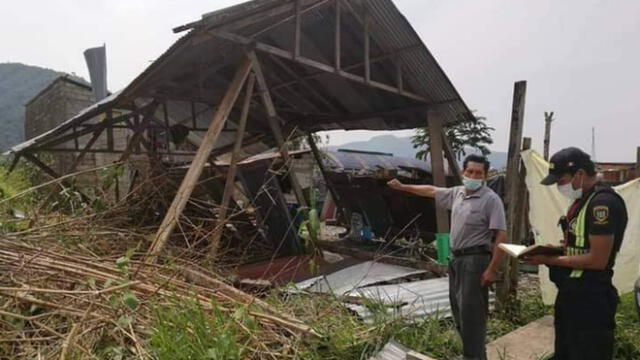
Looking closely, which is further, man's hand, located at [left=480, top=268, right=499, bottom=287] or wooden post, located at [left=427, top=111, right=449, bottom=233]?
wooden post, located at [left=427, top=111, right=449, bottom=233]

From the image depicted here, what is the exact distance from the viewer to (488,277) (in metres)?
2.81

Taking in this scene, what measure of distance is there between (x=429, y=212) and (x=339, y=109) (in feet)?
8.94

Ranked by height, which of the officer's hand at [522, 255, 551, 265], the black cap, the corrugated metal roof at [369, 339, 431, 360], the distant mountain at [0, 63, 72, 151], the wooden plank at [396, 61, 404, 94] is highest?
the distant mountain at [0, 63, 72, 151]

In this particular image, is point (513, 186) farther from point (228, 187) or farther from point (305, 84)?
point (305, 84)

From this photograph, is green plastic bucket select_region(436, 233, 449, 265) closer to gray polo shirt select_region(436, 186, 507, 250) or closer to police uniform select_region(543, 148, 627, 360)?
gray polo shirt select_region(436, 186, 507, 250)

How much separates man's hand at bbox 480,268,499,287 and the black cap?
2.47ft

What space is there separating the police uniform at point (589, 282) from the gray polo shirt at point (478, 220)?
609 millimetres

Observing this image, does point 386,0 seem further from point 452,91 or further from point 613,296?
point 613,296

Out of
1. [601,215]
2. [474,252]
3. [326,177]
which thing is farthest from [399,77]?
[601,215]

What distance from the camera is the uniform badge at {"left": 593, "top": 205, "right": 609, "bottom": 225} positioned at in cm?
211

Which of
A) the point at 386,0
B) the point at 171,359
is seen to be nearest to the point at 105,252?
the point at 171,359

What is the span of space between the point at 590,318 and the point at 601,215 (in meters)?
0.57

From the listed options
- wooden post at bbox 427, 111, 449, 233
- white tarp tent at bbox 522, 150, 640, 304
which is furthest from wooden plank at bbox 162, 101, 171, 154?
white tarp tent at bbox 522, 150, 640, 304

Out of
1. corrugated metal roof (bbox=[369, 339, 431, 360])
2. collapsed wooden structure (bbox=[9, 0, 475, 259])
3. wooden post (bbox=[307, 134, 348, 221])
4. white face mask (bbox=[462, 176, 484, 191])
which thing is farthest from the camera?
wooden post (bbox=[307, 134, 348, 221])
